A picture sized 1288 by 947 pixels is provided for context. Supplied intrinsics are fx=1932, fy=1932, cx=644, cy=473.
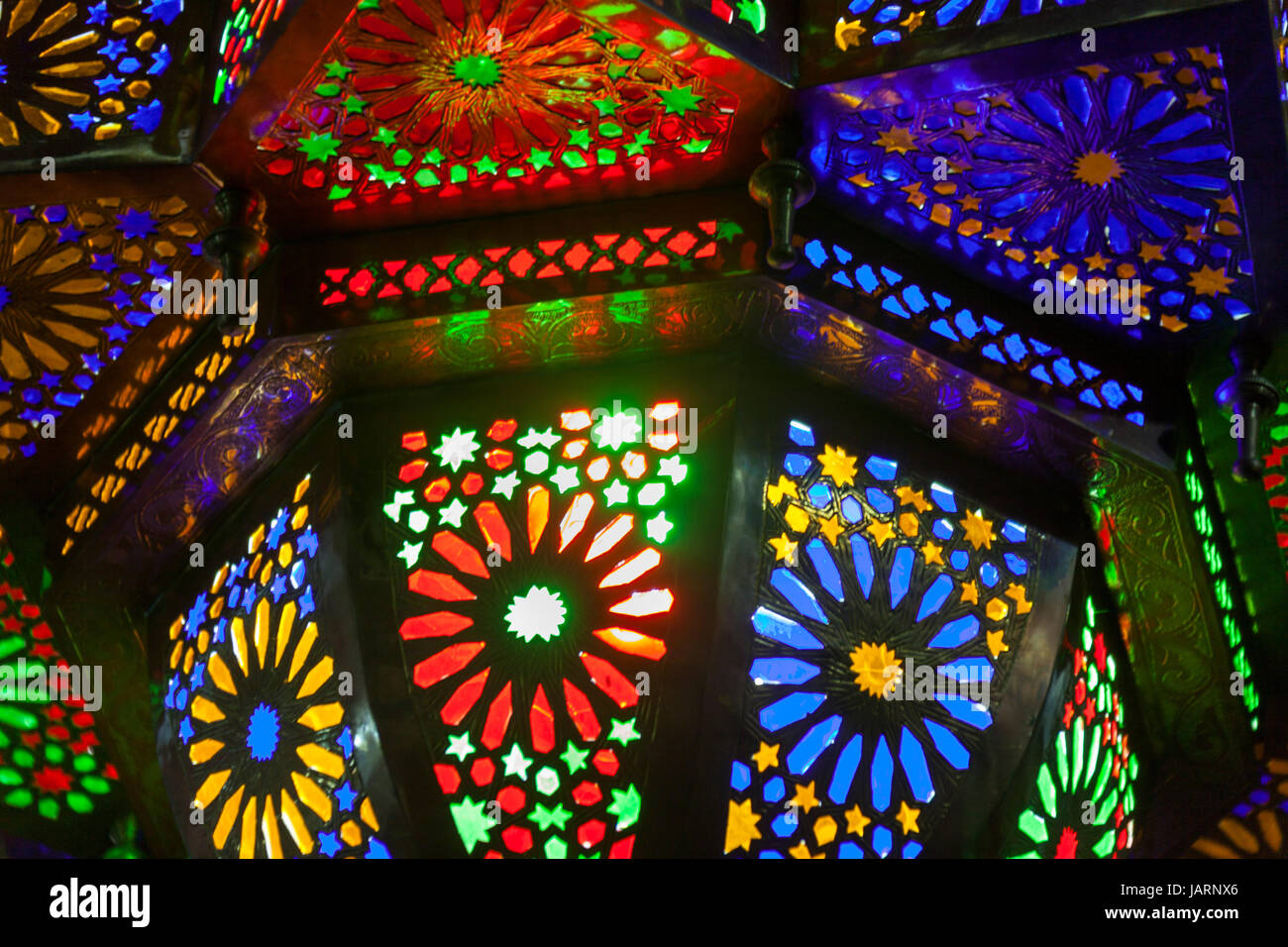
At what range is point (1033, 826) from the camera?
5.37 metres

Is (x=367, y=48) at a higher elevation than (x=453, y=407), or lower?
higher

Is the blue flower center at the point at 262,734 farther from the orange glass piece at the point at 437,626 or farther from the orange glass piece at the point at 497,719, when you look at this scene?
the orange glass piece at the point at 497,719

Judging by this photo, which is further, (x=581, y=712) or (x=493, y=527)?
(x=493, y=527)

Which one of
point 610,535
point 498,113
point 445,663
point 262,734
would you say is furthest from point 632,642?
point 498,113

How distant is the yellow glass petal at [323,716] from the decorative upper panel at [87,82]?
1596 millimetres

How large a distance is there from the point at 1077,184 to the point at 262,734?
9.11 feet

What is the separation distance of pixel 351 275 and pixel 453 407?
0.52 meters

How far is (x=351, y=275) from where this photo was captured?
552 cm

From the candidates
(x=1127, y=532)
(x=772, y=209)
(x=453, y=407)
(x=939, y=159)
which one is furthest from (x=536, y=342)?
(x=1127, y=532)

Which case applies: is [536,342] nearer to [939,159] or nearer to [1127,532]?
[939,159]

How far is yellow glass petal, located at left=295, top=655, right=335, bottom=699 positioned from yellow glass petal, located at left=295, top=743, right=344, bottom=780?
148 millimetres

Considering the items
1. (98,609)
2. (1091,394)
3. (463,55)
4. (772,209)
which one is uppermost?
(463,55)

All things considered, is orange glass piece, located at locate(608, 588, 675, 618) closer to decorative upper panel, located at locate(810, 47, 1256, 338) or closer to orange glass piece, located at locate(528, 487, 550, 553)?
orange glass piece, located at locate(528, 487, 550, 553)

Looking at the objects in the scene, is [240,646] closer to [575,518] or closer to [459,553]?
[459,553]
